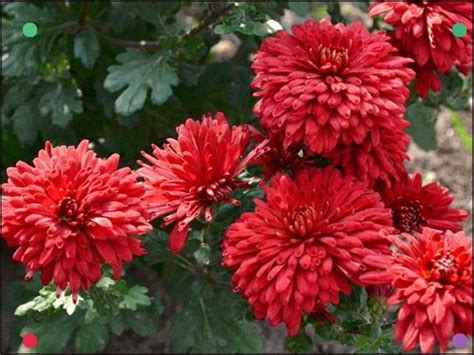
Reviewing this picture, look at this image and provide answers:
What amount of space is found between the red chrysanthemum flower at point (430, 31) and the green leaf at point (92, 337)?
2.87 feet

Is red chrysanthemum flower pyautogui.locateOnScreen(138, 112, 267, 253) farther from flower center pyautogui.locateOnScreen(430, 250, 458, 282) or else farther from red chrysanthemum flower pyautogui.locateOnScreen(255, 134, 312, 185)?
flower center pyautogui.locateOnScreen(430, 250, 458, 282)

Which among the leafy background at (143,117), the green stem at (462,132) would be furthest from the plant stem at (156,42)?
the green stem at (462,132)

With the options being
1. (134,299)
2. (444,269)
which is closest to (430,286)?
(444,269)

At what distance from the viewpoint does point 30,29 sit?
2.19m

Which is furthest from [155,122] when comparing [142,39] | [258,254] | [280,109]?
[258,254]

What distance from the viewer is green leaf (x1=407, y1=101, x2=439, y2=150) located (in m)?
2.54

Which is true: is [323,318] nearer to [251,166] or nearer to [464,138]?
[251,166]

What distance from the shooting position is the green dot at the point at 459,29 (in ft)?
5.87

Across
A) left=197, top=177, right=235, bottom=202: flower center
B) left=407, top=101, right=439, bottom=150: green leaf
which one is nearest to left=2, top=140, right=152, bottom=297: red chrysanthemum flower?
left=197, top=177, right=235, bottom=202: flower center

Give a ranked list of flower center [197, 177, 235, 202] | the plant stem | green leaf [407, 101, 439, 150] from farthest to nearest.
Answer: green leaf [407, 101, 439, 150] → the plant stem → flower center [197, 177, 235, 202]

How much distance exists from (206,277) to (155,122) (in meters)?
0.62

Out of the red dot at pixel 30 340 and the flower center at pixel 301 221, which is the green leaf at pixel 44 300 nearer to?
the red dot at pixel 30 340

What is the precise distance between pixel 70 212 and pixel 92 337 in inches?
28.6

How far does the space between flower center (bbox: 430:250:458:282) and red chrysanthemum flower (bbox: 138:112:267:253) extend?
1.19ft
